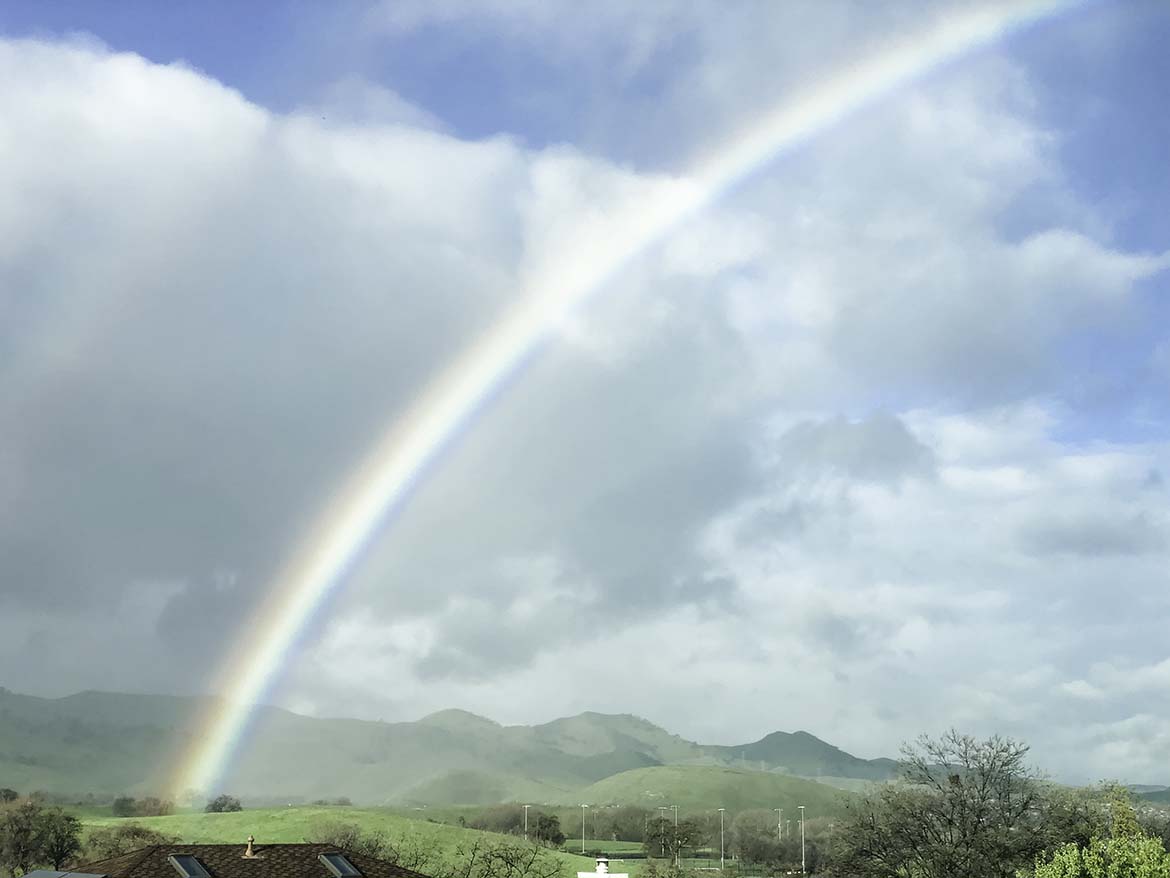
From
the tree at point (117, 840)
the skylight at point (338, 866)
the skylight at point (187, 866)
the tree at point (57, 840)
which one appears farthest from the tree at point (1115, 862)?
the tree at point (57, 840)

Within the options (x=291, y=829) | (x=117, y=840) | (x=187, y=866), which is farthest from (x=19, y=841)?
(x=187, y=866)

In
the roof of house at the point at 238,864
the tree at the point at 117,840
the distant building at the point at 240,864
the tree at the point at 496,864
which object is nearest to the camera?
the distant building at the point at 240,864

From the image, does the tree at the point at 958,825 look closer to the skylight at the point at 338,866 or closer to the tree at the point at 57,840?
the skylight at the point at 338,866

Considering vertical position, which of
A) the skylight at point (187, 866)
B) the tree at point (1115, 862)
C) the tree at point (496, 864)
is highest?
the tree at point (1115, 862)

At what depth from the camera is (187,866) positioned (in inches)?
2618

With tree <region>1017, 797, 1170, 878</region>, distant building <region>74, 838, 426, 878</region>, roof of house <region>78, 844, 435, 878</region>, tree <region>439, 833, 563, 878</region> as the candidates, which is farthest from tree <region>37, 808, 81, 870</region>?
tree <region>1017, 797, 1170, 878</region>

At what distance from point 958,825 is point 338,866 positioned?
165ft

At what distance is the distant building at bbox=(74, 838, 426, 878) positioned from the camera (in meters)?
66.2

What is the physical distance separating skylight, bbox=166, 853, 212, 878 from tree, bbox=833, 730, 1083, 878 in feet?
168

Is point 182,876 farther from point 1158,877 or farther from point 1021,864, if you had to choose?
point 1021,864

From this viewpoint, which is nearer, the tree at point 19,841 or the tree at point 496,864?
the tree at point 496,864

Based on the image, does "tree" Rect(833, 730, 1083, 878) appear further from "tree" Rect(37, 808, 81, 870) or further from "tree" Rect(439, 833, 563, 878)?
"tree" Rect(37, 808, 81, 870)

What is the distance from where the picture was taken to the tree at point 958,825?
92812 mm

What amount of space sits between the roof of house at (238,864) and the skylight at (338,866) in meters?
0.28
